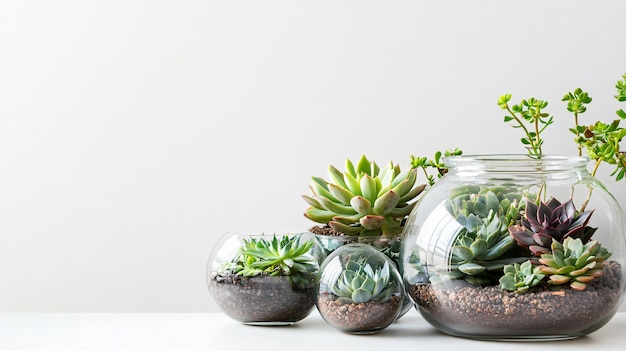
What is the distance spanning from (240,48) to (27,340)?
668 mm

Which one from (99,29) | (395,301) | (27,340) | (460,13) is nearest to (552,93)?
(460,13)

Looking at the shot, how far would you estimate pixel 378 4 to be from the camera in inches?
56.1

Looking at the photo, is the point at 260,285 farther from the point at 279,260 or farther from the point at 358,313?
the point at 358,313

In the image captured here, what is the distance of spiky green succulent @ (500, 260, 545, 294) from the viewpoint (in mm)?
926

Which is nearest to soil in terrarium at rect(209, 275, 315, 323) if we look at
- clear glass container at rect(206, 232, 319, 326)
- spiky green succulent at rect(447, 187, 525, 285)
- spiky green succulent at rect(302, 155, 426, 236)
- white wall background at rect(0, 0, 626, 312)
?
clear glass container at rect(206, 232, 319, 326)

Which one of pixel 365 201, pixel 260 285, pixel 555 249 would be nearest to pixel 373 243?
pixel 365 201

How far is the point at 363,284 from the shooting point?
98 cm

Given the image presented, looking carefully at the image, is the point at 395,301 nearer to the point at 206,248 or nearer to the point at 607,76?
the point at 206,248

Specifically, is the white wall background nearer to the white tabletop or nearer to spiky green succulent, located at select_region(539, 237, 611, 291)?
the white tabletop

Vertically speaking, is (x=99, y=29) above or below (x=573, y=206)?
above

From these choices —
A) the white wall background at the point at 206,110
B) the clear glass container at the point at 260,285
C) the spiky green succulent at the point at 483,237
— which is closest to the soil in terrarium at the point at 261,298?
the clear glass container at the point at 260,285

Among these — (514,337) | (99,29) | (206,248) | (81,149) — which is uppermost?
(99,29)

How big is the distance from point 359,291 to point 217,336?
21 cm

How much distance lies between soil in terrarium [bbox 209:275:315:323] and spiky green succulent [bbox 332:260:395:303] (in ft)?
0.30
